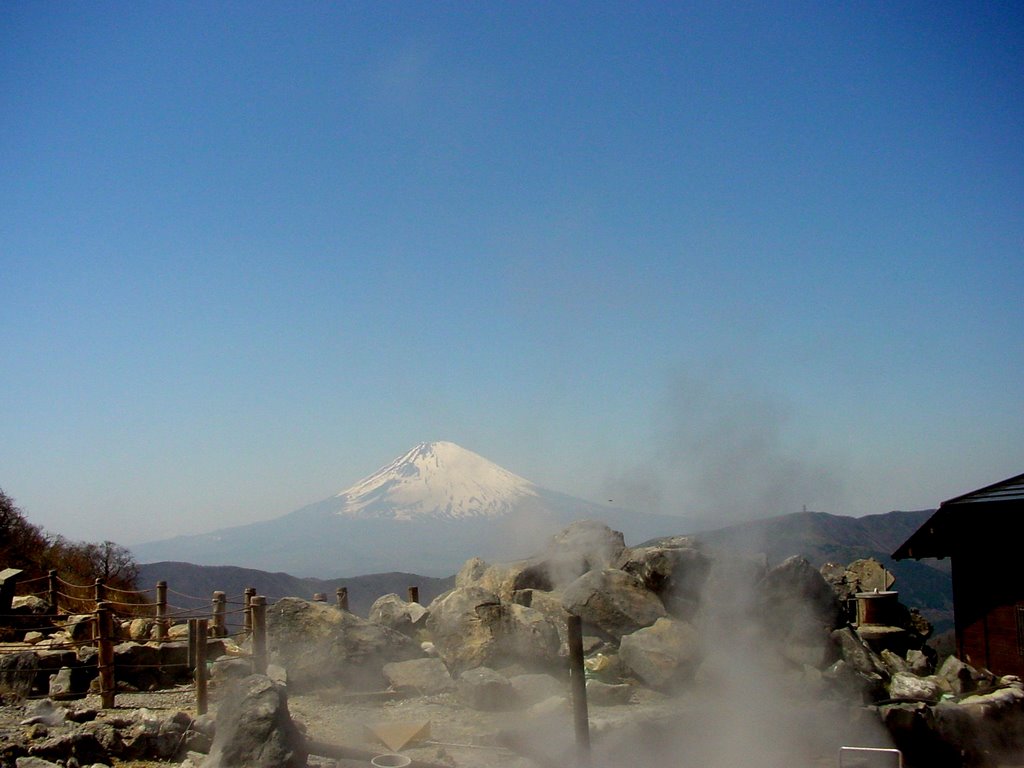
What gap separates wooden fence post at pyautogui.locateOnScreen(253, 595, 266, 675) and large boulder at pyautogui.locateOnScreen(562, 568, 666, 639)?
21.8 feet

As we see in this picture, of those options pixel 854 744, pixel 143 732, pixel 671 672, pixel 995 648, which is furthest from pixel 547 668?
pixel 995 648

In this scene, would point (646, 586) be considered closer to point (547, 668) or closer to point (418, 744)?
point (547, 668)

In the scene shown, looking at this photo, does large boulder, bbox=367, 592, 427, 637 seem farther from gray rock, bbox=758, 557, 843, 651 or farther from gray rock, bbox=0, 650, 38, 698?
gray rock, bbox=758, 557, 843, 651

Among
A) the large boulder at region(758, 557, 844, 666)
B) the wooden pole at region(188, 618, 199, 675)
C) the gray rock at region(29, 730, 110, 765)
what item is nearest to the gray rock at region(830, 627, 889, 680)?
the large boulder at region(758, 557, 844, 666)

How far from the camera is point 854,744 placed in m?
15.8

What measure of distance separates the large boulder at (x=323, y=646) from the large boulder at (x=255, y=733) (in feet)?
14.5

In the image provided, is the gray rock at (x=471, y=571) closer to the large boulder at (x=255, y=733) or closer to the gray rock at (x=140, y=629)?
the gray rock at (x=140, y=629)

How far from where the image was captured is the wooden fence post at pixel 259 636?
12.9 m

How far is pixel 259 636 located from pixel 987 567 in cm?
1679

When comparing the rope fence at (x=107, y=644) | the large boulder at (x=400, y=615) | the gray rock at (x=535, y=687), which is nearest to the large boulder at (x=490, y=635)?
the gray rock at (x=535, y=687)

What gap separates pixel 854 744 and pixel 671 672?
13.3ft

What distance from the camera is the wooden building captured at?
1878cm

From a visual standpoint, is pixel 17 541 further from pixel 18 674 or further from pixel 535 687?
pixel 535 687

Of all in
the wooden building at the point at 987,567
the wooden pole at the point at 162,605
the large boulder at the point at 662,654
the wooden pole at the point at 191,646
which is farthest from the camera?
the wooden building at the point at 987,567
